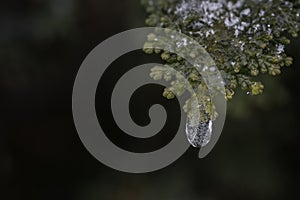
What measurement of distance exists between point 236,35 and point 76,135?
0.52 m

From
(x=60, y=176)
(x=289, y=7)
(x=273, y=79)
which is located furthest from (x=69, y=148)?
(x=289, y=7)

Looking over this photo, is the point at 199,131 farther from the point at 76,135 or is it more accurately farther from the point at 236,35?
the point at 76,135

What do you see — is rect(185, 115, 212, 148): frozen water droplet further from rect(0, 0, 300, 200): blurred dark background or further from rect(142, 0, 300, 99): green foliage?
rect(0, 0, 300, 200): blurred dark background

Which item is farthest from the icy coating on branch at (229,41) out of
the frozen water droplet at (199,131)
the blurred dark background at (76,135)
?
the blurred dark background at (76,135)

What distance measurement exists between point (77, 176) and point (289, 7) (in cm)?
61

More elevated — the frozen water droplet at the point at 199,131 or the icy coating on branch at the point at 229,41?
the icy coating on branch at the point at 229,41

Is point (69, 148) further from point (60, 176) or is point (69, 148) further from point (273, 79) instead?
point (273, 79)

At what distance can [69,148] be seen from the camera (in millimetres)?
978

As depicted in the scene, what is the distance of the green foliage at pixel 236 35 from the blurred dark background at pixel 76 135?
10.8 inches

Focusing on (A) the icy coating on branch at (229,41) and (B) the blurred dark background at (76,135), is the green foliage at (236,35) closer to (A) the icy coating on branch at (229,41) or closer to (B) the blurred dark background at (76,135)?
(A) the icy coating on branch at (229,41)

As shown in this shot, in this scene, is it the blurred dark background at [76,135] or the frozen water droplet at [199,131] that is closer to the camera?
the frozen water droplet at [199,131]

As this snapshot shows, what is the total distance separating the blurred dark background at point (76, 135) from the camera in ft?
2.85

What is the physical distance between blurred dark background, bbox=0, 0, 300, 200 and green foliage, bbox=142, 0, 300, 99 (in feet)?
0.90

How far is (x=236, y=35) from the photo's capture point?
56cm
